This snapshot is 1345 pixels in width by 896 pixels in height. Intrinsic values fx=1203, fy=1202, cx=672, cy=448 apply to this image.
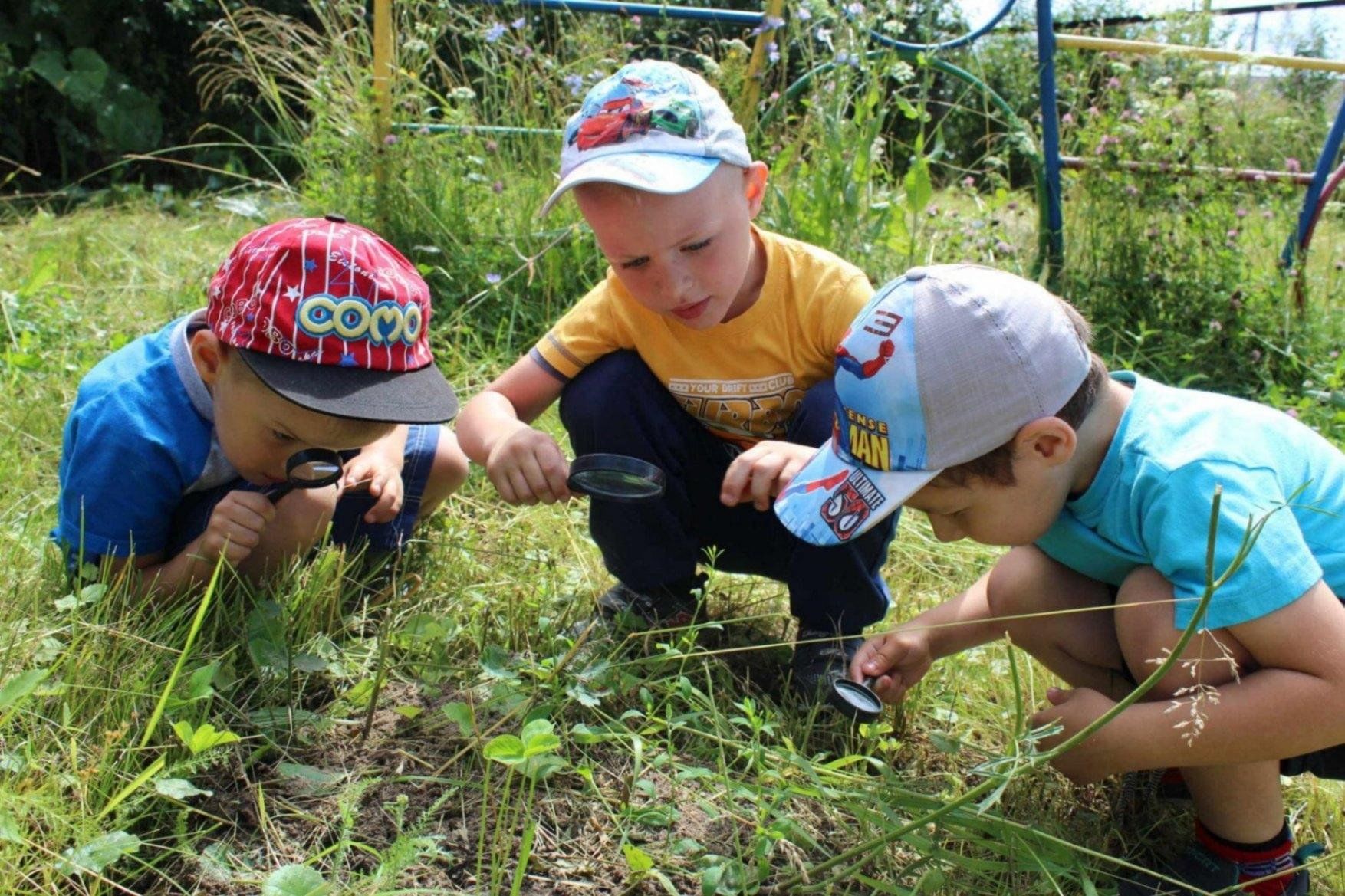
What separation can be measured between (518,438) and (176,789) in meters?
0.74

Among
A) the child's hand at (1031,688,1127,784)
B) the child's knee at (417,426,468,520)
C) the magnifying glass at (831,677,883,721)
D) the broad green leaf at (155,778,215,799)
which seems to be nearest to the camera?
A: the broad green leaf at (155,778,215,799)

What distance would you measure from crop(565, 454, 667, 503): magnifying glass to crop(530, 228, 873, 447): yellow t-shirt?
0.90 feet

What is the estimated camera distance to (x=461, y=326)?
3.34 meters

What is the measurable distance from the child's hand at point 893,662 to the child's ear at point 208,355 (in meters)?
1.10

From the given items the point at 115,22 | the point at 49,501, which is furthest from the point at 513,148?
the point at 115,22

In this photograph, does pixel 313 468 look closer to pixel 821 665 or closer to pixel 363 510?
pixel 363 510

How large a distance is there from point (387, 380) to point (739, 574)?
2.84 feet

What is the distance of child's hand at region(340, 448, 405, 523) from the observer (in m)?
2.18

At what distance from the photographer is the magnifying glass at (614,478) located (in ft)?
6.07

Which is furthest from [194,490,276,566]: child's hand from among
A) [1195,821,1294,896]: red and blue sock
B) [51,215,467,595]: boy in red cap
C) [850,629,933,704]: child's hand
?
[1195,821,1294,896]: red and blue sock

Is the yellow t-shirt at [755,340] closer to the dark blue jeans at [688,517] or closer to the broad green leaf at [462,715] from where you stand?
the dark blue jeans at [688,517]

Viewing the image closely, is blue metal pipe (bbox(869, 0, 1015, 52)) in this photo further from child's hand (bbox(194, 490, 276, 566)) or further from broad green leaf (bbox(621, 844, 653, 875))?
broad green leaf (bbox(621, 844, 653, 875))

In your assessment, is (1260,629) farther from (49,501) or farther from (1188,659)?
(49,501)

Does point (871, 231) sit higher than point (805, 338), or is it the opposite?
point (805, 338)
